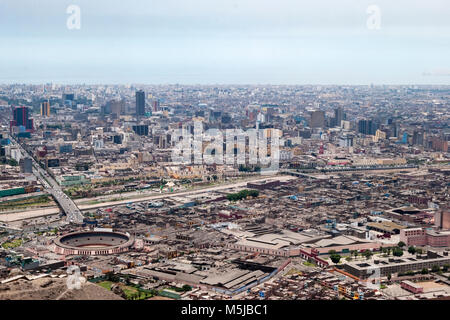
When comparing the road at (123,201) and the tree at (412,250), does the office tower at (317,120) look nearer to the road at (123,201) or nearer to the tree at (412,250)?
the road at (123,201)

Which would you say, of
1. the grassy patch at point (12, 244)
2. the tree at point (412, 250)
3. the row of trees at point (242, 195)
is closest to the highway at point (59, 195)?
the grassy patch at point (12, 244)

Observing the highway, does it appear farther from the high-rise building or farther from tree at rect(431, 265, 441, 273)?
the high-rise building

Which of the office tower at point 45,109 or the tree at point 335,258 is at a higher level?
the office tower at point 45,109

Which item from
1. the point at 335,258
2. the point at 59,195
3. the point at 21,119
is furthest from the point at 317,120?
the point at 335,258

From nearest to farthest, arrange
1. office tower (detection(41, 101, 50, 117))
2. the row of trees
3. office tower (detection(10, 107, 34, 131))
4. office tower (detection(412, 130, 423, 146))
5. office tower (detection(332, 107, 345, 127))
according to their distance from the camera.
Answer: the row of trees → office tower (detection(412, 130, 423, 146)) → office tower (detection(10, 107, 34, 131)) → office tower (detection(332, 107, 345, 127)) → office tower (detection(41, 101, 50, 117))

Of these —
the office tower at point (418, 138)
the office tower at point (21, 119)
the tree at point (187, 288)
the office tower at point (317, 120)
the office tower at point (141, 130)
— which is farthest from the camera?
the office tower at point (317, 120)

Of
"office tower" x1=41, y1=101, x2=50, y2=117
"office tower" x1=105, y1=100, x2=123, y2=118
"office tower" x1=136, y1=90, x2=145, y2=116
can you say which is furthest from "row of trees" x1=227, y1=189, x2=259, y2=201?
"office tower" x1=41, y1=101, x2=50, y2=117
